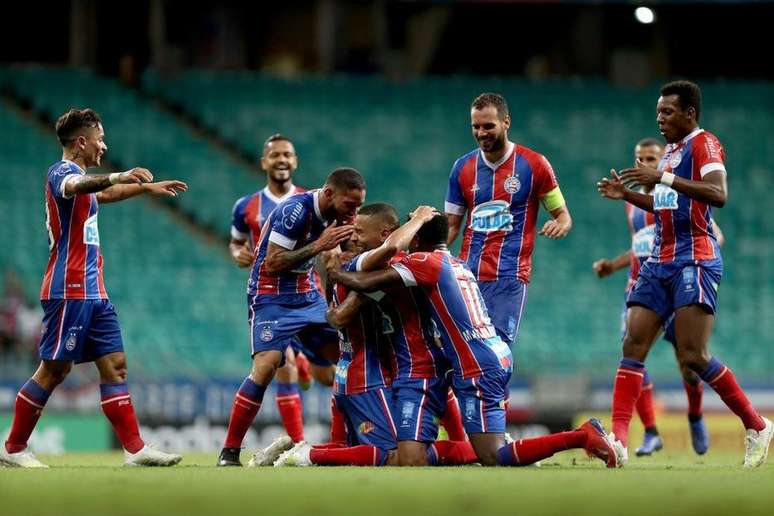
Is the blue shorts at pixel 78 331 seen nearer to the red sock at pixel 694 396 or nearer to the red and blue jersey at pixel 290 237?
the red and blue jersey at pixel 290 237

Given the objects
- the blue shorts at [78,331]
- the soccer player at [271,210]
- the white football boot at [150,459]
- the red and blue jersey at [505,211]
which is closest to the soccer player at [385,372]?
the white football boot at [150,459]

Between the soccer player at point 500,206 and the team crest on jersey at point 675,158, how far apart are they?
0.88m

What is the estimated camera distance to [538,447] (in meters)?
7.88

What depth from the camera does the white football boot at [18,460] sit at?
8.65 metres

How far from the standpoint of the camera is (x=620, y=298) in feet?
69.6

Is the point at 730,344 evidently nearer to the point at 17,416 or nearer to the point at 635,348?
the point at 635,348

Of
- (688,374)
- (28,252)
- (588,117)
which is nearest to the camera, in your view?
(688,374)

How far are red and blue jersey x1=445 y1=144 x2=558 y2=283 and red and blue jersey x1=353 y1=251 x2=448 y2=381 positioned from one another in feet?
3.35

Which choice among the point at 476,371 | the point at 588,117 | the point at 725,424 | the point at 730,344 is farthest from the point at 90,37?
the point at 476,371

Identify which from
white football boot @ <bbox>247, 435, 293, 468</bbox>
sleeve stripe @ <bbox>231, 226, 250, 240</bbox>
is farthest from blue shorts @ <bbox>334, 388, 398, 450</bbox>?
sleeve stripe @ <bbox>231, 226, 250, 240</bbox>

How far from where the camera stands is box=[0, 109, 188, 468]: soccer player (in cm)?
855

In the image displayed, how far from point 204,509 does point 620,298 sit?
1634 cm

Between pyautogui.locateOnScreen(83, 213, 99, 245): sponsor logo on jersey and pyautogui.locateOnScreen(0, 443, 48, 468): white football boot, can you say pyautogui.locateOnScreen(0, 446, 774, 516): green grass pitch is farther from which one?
pyautogui.locateOnScreen(83, 213, 99, 245): sponsor logo on jersey

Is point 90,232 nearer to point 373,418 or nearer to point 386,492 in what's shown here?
point 373,418
